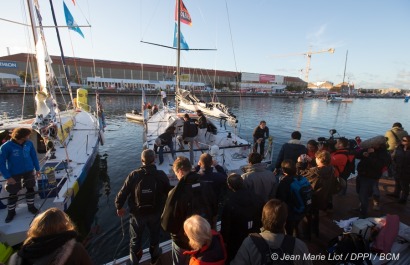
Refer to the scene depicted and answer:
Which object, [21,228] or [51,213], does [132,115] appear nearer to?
[21,228]

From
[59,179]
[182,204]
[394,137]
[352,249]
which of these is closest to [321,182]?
[352,249]

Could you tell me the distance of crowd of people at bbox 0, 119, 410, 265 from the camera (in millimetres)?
1946

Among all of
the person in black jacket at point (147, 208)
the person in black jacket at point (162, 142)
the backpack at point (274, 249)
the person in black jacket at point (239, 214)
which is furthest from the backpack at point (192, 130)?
the backpack at point (274, 249)

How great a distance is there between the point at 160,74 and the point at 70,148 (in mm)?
68960

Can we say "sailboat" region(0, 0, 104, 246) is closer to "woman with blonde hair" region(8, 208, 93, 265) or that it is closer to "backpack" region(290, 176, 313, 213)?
"woman with blonde hair" region(8, 208, 93, 265)

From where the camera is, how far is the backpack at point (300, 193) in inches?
126

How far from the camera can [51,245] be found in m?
1.67

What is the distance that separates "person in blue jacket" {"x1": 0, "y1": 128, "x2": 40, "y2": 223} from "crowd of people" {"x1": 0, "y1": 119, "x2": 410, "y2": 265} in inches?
0.7

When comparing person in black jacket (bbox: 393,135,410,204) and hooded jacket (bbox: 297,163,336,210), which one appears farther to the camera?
person in black jacket (bbox: 393,135,410,204)

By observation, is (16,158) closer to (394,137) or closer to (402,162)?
(402,162)

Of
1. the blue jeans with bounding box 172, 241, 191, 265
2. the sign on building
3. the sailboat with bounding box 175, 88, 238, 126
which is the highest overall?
the sign on building

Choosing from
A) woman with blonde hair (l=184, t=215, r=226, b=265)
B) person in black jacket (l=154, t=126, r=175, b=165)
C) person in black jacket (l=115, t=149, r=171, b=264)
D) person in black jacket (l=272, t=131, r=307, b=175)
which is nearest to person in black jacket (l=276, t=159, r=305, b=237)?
woman with blonde hair (l=184, t=215, r=226, b=265)

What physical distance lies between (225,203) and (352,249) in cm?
198

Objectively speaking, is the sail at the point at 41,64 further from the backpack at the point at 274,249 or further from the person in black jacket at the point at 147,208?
the backpack at the point at 274,249
